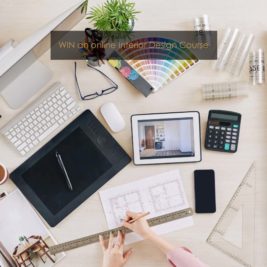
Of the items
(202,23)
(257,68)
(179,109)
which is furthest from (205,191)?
(202,23)

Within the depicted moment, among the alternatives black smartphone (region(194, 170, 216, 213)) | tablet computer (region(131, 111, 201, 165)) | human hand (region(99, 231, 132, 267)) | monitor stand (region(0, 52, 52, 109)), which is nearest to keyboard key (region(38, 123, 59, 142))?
monitor stand (region(0, 52, 52, 109))

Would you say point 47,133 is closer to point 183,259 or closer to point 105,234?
point 105,234

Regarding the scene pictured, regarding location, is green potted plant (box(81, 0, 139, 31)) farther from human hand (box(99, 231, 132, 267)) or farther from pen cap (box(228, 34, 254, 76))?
human hand (box(99, 231, 132, 267))

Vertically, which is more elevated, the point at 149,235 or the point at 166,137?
the point at 166,137

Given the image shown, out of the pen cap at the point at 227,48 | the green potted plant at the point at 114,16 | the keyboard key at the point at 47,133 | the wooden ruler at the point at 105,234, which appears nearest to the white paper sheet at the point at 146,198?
the wooden ruler at the point at 105,234

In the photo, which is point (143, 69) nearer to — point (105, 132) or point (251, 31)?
point (105, 132)

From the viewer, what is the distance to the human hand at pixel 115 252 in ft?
4.24

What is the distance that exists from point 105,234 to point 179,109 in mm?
433

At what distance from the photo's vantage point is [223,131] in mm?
1334

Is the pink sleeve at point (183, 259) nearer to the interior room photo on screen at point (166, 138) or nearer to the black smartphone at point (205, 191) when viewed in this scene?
the black smartphone at point (205, 191)

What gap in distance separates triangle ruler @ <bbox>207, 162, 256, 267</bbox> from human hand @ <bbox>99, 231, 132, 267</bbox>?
254 millimetres

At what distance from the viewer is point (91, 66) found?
138 cm

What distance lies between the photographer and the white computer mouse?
1.35 metres

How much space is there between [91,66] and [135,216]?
18.6 inches
